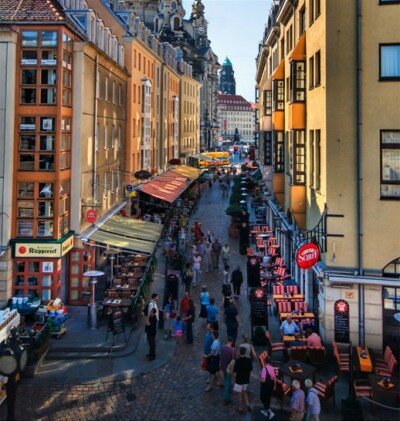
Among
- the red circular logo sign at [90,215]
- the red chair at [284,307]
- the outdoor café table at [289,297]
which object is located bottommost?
the red chair at [284,307]

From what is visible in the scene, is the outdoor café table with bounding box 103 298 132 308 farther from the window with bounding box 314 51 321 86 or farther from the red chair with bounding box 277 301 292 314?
the window with bounding box 314 51 321 86

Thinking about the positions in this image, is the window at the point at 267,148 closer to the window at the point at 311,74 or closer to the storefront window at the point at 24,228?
the window at the point at 311,74

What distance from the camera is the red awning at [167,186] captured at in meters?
37.2

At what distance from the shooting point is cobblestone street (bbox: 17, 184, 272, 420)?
1346 centimetres

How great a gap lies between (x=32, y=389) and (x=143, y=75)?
30769mm

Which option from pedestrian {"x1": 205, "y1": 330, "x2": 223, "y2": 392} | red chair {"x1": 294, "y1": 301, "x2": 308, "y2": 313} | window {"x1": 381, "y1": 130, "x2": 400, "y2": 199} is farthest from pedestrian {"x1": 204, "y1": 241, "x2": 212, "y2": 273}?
pedestrian {"x1": 205, "y1": 330, "x2": 223, "y2": 392}

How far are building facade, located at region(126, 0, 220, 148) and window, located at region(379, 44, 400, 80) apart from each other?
56.6m

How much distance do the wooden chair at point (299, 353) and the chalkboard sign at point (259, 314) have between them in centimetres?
317

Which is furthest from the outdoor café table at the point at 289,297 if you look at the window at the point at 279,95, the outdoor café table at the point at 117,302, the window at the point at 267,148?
the window at the point at 267,148

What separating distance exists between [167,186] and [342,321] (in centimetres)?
2760

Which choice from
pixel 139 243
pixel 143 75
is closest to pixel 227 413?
pixel 139 243

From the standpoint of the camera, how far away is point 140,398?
14359 millimetres

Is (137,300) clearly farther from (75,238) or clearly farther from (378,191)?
(378,191)

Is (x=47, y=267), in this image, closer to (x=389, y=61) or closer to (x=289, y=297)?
(x=289, y=297)
